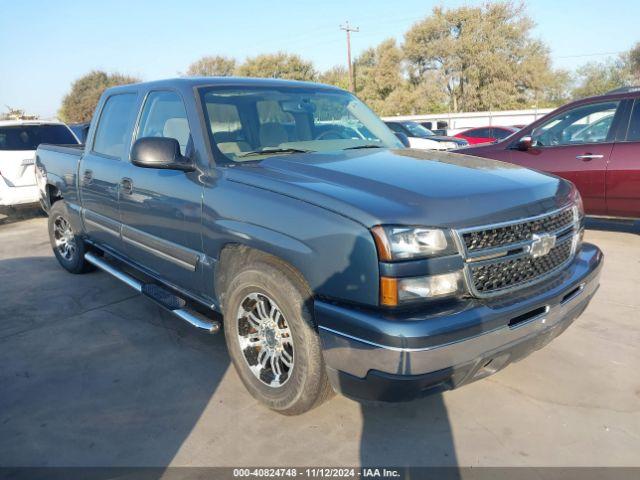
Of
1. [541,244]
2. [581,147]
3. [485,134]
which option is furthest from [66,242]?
[485,134]

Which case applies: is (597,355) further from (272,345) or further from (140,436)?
(140,436)

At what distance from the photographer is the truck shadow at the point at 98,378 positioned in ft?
9.00

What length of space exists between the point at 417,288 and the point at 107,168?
9.97 feet

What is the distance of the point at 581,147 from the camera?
629 centimetres

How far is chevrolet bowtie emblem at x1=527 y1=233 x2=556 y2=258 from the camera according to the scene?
256 cm

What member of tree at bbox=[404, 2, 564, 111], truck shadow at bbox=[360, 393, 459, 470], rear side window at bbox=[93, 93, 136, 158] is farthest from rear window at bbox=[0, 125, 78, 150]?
tree at bbox=[404, 2, 564, 111]

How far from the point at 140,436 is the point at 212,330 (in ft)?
2.38

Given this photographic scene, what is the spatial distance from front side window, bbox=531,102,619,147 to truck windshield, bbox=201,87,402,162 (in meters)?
3.45

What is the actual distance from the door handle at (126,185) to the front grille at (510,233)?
2.58m

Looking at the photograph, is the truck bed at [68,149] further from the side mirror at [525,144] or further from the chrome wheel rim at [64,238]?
the side mirror at [525,144]

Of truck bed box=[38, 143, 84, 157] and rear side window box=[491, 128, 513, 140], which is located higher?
truck bed box=[38, 143, 84, 157]

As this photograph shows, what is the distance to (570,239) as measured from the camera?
2953mm

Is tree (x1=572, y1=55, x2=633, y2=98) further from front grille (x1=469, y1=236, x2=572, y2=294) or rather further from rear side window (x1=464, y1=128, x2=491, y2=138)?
front grille (x1=469, y1=236, x2=572, y2=294)

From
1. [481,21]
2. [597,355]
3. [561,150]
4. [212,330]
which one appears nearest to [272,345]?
[212,330]
